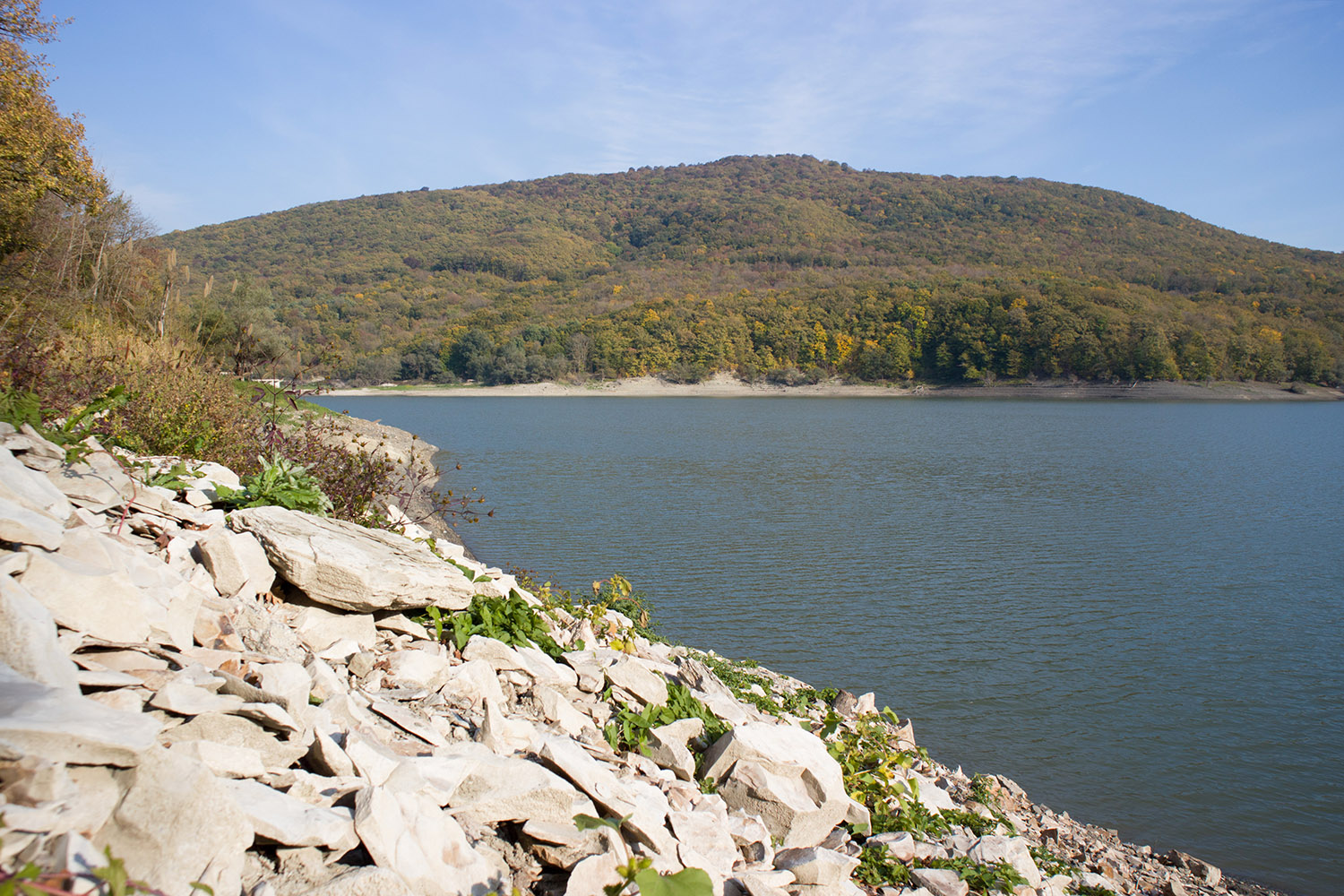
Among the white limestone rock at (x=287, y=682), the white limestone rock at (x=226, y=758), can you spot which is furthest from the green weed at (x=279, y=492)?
the white limestone rock at (x=226, y=758)

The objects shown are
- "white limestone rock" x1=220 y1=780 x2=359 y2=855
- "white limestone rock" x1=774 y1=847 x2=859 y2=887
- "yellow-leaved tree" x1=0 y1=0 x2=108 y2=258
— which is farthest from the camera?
"yellow-leaved tree" x1=0 y1=0 x2=108 y2=258

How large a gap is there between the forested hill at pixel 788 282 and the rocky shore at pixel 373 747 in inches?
1368

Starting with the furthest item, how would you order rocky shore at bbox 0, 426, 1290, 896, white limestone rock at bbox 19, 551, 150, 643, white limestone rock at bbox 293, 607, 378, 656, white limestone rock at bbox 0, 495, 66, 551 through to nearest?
white limestone rock at bbox 293, 607, 378, 656
white limestone rock at bbox 0, 495, 66, 551
white limestone rock at bbox 19, 551, 150, 643
rocky shore at bbox 0, 426, 1290, 896

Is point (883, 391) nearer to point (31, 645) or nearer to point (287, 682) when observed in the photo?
point (287, 682)

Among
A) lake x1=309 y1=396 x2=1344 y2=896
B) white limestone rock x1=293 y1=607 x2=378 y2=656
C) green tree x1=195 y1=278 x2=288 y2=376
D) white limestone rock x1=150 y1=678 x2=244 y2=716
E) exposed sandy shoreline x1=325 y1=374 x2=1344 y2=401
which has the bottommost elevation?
lake x1=309 y1=396 x2=1344 y2=896

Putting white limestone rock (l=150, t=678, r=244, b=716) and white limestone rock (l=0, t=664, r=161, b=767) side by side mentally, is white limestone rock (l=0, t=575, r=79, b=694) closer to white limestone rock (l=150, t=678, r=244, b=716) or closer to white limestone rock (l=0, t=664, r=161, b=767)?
white limestone rock (l=0, t=664, r=161, b=767)

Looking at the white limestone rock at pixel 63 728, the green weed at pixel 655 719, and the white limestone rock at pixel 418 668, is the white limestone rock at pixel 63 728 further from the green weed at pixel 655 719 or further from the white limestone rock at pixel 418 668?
the green weed at pixel 655 719

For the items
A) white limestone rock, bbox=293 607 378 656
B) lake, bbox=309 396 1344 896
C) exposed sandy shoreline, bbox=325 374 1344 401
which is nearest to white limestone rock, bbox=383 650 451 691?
white limestone rock, bbox=293 607 378 656

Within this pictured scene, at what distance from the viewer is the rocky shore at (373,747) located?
6.98ft

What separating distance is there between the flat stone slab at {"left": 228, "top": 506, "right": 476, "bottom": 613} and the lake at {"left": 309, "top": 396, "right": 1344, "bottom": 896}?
539 cm

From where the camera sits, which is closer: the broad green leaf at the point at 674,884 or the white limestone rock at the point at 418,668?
the broad green leaf at the point at 674,884

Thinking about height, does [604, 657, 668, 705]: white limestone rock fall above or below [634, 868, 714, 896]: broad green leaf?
below

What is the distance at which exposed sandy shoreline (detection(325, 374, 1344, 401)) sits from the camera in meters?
79.1

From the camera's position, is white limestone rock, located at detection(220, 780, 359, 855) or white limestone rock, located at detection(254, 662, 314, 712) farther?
white limestone rock, located at detection(254, 662, 314, 712)
